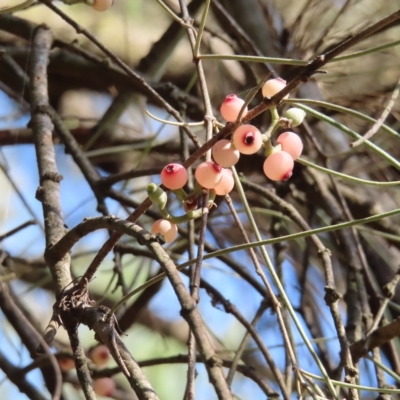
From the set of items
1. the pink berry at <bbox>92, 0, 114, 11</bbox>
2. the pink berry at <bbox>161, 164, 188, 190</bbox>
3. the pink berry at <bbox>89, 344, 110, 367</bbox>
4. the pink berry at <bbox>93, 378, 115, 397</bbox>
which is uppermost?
the pink berry at <bbox>92, 0, 114, 11</bbox>

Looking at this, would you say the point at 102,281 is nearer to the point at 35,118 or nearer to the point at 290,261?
the point at 290,261

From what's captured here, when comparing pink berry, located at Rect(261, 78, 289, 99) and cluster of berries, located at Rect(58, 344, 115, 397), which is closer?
pink berry, located at Rect(261, 78, 289, 99)

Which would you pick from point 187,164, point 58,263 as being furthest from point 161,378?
point 187,164

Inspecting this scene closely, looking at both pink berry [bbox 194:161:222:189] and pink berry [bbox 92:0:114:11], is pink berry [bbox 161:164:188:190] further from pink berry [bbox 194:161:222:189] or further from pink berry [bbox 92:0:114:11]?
pink berry [bbox 92:0:114:11]

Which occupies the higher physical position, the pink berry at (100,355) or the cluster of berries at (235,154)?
the pink berry at (100,355)

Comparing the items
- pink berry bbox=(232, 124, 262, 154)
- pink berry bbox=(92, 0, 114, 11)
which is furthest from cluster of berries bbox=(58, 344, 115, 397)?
pink berry bbox=(232, 124, 262, 154)

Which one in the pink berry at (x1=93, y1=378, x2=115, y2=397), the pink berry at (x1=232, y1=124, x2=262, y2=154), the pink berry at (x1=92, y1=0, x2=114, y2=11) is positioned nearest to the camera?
the pink berry at (x1=232, y1=124, x2=262, y2=154)

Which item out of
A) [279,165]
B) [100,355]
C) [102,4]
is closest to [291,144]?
[279,165]

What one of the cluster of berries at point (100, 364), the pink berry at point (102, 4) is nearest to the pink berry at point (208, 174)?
the pink berry at point (102, 4)

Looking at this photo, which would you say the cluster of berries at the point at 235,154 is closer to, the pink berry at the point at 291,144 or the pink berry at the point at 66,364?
the pink berry at the point at 291,144
